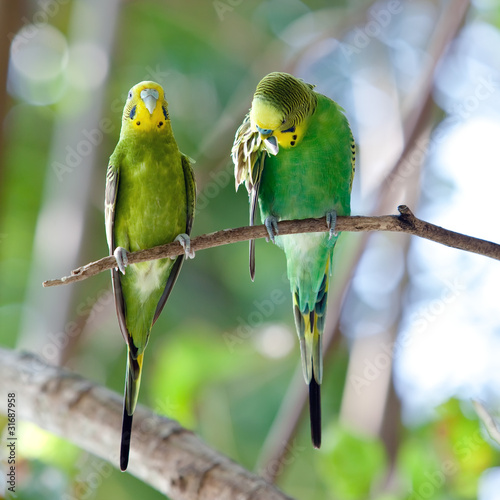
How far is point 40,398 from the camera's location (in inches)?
118

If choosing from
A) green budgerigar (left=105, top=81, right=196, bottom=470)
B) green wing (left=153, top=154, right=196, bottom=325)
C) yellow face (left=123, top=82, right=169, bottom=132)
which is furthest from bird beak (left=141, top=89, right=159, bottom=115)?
green wing (left=153, top=154, right=196, bottom=325)

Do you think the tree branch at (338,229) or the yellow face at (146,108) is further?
the yellow face at (146,108)

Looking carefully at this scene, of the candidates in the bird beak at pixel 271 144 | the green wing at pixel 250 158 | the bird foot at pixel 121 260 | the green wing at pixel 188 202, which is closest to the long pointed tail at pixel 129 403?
the green wing at pixel 188 202

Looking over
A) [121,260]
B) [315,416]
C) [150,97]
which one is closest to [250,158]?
[150,97]

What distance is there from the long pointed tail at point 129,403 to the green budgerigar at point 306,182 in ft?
2.38

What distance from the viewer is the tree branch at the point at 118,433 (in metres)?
2.48

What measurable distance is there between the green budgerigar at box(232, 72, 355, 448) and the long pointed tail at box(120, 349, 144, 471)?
725mm

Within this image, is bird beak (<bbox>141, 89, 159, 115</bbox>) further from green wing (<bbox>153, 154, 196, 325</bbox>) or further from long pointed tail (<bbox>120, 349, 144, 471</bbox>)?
long pointed tail (<bbox>120, 349, 144, 471</bbox>)

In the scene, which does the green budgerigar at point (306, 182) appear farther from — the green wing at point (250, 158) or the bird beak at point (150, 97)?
the bird beak at point (150, 97)

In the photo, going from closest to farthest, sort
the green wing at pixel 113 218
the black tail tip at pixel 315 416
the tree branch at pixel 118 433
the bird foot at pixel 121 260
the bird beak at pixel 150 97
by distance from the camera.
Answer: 1. the bird foot at pixel 121 260
2. the tree branch at pixel 118 433
3. the black tail tip at pixel 315 416
4. the bird beak at pixel 150 97
5. the green wing at pixel 113 218

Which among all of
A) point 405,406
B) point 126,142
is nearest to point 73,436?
point 126,142

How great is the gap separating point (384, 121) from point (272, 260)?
2406 mm

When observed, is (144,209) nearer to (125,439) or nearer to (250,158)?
(250,158)

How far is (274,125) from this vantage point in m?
2.63
